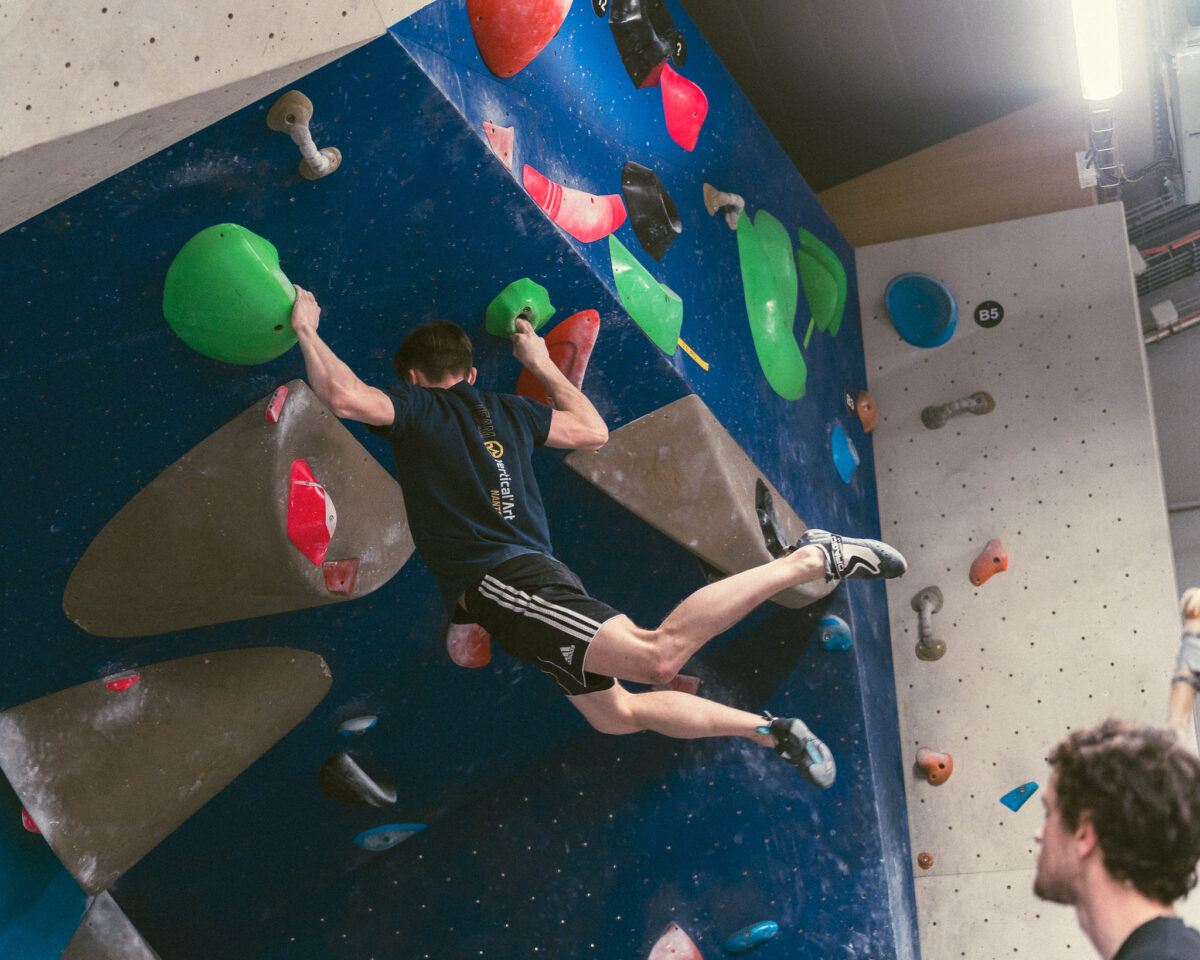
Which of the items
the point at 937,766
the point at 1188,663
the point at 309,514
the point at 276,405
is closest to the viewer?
the point at 1188,663

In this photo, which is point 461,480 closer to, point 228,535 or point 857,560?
point 228,535

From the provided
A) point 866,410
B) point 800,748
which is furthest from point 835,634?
point 866,410

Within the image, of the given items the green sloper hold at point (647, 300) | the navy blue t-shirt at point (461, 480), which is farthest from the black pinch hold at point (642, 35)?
the navy blue t-shirt at point (461, 480)

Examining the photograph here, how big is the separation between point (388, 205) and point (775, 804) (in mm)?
2617

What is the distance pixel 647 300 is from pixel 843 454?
187cm

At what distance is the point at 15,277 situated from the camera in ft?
7.68

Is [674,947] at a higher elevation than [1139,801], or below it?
below

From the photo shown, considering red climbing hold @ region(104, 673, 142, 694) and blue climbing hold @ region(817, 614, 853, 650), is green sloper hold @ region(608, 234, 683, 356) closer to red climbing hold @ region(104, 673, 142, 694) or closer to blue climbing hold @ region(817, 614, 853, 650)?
blue climbing hold @ region(817, 614, 853, 650)

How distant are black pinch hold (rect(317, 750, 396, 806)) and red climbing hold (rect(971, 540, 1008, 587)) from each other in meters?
2.79

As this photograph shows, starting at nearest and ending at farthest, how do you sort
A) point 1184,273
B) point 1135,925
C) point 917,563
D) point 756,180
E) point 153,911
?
Result: point 1135,925 < point 153,911 < point 756,180 < point 917,563 < point 1184,273

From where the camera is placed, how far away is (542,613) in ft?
8.56

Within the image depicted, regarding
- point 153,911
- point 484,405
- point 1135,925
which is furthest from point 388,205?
point 153,911

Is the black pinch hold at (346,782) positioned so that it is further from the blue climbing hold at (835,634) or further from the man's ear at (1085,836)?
the man's ear at (1085,836)

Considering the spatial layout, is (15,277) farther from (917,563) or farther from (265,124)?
(917,563)
